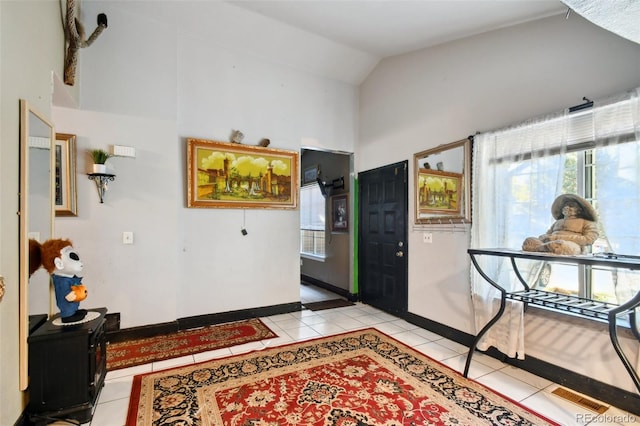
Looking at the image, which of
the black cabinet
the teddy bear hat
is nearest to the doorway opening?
the teddy bear hat

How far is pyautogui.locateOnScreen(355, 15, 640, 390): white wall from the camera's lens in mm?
2164

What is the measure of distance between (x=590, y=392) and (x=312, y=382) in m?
2.07

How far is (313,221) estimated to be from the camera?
6.35m

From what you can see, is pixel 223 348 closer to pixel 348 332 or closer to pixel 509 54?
pixel 348 332

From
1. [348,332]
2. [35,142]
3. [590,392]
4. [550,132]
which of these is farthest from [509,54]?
[35,142]

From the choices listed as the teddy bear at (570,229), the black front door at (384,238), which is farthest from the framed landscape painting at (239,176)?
the teddy bear at (570,229)

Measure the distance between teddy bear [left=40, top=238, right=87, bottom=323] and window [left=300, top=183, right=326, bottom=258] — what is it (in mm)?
4291

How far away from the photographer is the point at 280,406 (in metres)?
2.08

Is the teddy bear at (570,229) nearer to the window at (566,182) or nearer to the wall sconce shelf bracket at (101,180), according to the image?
the window at (566,182)

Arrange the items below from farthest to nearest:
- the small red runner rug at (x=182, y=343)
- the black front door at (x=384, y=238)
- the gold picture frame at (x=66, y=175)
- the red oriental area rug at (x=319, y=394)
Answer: the black front door at (x=384, y=238) → the gold picture frame at (x=66, y=175) → the small red runner rug at (x=182, y=343) → the red oriental area rug at (x=319, y=394)

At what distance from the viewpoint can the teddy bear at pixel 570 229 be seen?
198 centimetres

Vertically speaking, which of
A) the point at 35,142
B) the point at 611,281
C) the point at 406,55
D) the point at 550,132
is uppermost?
the point at 406,55

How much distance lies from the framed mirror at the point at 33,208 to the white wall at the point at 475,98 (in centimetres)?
→ 358

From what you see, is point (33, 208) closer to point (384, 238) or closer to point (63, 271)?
point (63, 271)
